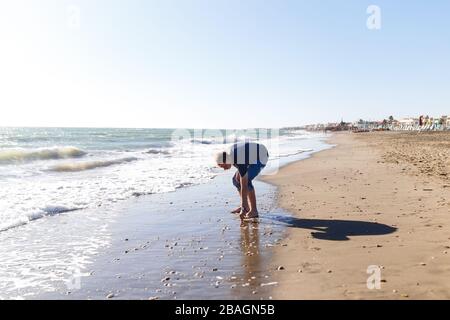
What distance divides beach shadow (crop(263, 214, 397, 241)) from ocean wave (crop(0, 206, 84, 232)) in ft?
14.9

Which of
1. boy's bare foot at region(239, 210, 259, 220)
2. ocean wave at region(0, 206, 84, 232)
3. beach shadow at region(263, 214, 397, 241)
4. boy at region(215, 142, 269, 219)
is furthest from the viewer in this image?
boy at region(215, 142, 269, 219)

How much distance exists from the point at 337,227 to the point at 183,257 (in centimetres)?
275

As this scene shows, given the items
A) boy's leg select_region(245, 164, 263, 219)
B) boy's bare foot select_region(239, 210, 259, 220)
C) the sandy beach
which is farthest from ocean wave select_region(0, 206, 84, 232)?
the sandy beach

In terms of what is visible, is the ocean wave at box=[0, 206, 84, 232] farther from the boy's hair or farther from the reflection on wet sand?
the reflection on wet sand

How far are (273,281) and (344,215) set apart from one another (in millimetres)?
3656

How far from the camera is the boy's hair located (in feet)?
26.5

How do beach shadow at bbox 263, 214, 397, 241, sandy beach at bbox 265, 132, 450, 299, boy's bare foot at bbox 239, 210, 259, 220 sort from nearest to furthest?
sandy beach at bbox 265, 132, 450, 299
beach shadow at bbox 263, 214, 397, 241
boy's bare foot at bbox 239, 210, 259, 220

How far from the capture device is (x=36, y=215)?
8.34 metres

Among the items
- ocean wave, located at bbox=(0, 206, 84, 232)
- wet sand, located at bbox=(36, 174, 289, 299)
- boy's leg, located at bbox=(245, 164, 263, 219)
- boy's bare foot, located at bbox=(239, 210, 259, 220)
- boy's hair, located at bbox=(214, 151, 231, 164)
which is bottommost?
ocean wave, located at bbox=(0, 206, 84, 232)

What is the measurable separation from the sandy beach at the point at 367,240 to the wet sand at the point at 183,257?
33 centimetres

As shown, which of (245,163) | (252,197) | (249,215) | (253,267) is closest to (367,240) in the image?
(253,267)

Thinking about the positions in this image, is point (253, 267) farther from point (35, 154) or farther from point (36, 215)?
point (35, 154)

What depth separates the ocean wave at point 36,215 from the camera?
7.47m

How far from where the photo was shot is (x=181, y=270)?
16.2ft
